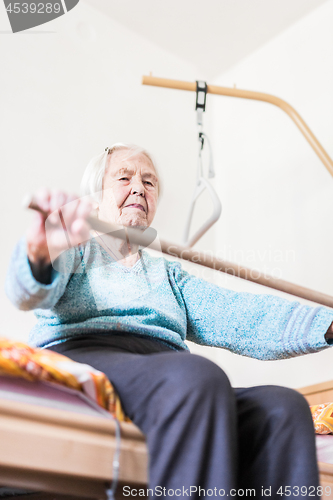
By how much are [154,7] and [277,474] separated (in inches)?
73.2

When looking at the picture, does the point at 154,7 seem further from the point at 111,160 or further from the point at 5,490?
the point at 5,490

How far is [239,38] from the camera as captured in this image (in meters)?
2.09

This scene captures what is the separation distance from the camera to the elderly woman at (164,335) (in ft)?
1.67

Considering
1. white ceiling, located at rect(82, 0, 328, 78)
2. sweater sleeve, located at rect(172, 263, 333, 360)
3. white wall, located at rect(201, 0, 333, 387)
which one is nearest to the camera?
sweater sleeve, located at rect(172, 263, 333, 360)

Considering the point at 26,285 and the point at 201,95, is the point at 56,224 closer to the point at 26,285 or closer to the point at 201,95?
the point at 26,285

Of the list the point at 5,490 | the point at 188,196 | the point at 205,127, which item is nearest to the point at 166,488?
the point at 5,490

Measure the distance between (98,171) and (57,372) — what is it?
1.67ft

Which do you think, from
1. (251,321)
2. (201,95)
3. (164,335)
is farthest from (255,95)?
(164,335)

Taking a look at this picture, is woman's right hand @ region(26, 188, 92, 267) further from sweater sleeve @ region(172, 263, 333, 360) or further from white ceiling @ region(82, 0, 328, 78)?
white ceiling @ region(82, 0, 328, 78)

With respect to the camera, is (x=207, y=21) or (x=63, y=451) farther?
(x=207, y=21)

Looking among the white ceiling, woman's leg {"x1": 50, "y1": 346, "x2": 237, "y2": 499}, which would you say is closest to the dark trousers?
woman's leg {"x1": 50, "y1": 346, "x2": 237, "y2": 499}

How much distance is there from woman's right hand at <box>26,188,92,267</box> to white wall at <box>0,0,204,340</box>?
2.22ft

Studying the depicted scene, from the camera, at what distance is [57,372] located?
53 cm

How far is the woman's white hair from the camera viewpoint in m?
0.93
